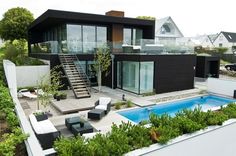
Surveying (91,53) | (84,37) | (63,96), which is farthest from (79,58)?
(63,96)

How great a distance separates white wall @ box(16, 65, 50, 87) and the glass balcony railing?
5.71ft

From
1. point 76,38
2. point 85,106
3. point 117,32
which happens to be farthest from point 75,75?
point 117,32

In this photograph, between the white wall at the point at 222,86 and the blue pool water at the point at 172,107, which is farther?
the white wall at the point at 222,86

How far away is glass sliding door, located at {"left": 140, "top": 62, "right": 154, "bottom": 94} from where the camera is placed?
631 inches

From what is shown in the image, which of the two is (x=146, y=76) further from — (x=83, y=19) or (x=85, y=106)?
(x=83, y=19)

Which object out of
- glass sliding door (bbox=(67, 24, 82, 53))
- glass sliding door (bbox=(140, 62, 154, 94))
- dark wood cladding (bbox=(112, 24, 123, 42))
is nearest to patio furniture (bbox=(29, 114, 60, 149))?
glass sliding door (bbox=(140, 62, 154, 94))

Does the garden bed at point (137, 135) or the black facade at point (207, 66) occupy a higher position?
the black facade at point (207, 66)

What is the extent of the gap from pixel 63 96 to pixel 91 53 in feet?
19.2

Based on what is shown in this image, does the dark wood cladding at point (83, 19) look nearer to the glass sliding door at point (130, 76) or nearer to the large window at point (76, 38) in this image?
the large window at point (76, 38)

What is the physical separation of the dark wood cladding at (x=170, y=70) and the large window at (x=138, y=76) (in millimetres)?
410

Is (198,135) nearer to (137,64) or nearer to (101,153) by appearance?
(101,153)

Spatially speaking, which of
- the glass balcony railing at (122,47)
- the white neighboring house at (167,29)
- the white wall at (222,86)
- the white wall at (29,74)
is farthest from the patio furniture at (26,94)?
the white neighboring house at (167,29)

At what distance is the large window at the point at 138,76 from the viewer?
16.0 metres

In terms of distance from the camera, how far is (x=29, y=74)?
57.2 ft
